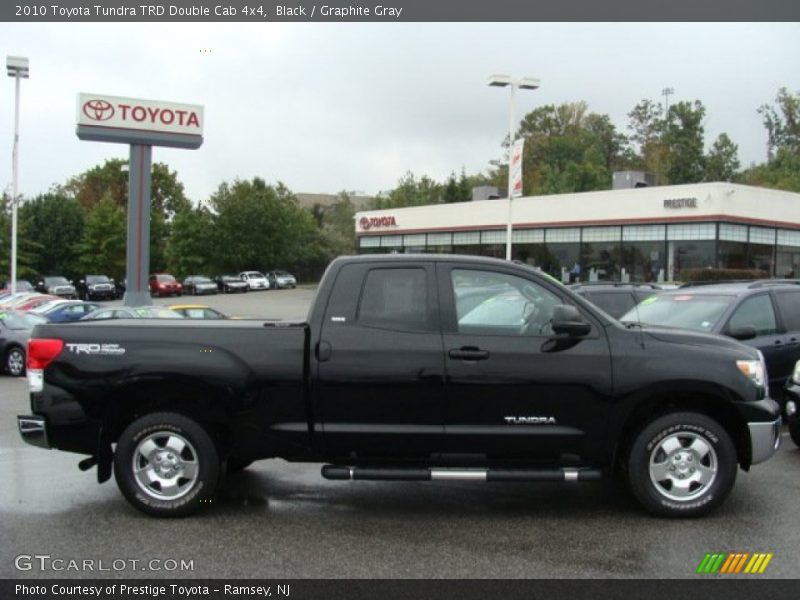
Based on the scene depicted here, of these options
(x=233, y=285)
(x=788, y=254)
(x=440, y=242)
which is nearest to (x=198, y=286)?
(x=233, y=285)

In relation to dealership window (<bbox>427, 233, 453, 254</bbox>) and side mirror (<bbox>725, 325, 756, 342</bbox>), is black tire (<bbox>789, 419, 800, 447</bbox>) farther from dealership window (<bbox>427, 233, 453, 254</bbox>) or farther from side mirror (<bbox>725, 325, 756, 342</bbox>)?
dealership window (<bbox>427, 233, 453, 254</bbox>)

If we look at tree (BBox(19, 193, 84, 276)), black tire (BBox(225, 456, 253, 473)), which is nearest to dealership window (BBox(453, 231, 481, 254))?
tree (BBox(19, 193, 84, 276))

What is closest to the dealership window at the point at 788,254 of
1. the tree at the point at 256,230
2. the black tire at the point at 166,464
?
the black tire at the point at 166,464

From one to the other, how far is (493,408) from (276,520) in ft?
5.88

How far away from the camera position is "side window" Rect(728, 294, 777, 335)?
29.9 feet

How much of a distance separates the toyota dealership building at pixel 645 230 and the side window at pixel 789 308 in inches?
905

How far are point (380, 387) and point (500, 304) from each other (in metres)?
1.10

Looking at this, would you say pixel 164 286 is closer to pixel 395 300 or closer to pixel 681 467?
pixel 395 300

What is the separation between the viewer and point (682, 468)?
18.5 feet

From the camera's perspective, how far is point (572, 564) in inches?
188

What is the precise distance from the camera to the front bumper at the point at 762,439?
5.68m

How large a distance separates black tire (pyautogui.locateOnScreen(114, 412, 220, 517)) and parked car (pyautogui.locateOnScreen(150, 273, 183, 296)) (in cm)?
5259

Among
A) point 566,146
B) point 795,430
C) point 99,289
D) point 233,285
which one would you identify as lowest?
point 795,430

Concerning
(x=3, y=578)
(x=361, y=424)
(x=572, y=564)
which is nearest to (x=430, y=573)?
(x=572, y=564)
